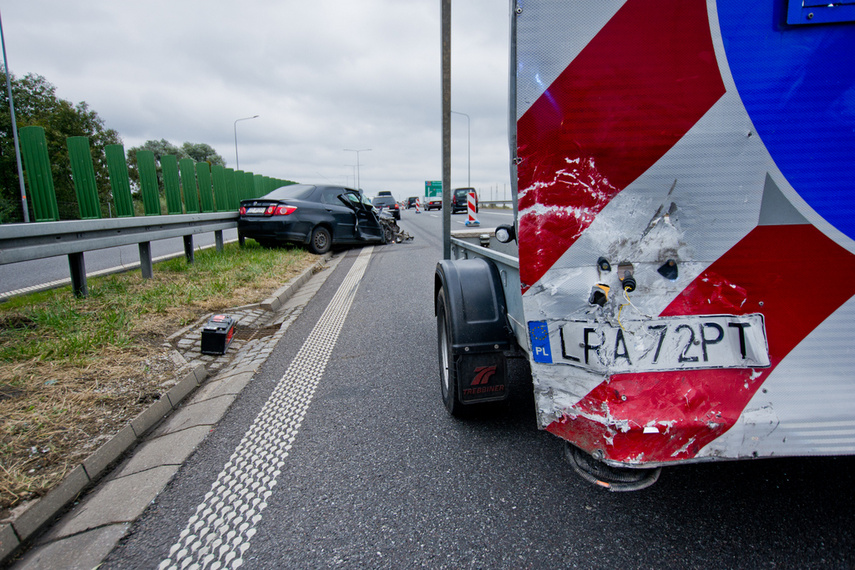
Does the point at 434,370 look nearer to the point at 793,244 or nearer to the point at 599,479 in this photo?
the point at 599,479

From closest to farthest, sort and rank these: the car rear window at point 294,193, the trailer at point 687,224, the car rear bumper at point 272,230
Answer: the trailer at point 687,224 < the car rear bumper at point 272,230 < the car rear window at point 294,193

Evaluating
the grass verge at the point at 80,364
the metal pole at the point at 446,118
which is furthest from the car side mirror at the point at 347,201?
the metal pole at the point at 446,118

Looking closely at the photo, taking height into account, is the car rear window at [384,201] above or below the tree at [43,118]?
below

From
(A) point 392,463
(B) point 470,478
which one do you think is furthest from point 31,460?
(B) point 470,478

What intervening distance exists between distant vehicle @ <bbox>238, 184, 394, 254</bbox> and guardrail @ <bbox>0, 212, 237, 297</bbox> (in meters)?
2.15

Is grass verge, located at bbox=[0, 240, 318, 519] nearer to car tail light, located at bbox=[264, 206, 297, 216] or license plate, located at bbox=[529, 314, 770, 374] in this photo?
license plate, located at bbox=[529, 314, 770, 374]

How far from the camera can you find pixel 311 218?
1016cm

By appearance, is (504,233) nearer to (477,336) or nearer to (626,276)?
→ (477,336)

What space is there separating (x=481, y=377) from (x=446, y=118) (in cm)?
226

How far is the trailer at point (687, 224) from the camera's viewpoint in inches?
60.0

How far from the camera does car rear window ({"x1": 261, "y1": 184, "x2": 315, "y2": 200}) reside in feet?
33.3

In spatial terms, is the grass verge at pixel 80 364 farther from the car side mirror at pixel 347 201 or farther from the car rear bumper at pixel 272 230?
the car side mirror at pixel 347 201

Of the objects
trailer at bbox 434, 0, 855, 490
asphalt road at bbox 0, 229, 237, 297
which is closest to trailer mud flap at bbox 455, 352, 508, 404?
trailer at bbox 434, 0, 855, 490

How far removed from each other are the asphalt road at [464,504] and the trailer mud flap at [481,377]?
0.29 m
